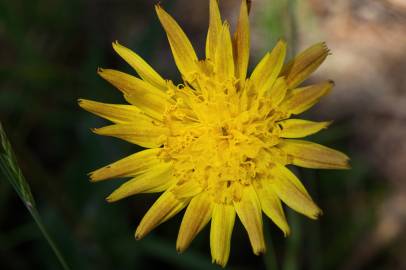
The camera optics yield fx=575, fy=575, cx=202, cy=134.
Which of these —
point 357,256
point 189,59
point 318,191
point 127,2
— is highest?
point 127,2

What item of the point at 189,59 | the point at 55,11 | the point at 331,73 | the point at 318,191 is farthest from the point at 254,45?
the point at 189,59

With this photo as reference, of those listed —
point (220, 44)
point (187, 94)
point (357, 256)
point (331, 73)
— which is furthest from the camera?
point (331, 73)

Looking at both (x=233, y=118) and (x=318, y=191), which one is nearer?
(x=233, y=118)

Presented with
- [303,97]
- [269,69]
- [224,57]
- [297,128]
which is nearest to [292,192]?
[297,128]

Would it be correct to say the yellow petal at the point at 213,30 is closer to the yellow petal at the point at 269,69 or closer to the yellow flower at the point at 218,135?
the yellow flower at the point at 218,135

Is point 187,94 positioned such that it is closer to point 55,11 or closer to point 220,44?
point 220,44

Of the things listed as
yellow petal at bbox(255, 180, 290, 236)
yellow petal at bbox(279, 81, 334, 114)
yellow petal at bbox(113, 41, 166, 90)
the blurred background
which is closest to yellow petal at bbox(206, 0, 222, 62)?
yellow petal at bbox(113, 41, 166, 90)

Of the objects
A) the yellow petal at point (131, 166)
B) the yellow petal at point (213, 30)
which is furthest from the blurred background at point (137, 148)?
the yellow petal at point (213, 30)
